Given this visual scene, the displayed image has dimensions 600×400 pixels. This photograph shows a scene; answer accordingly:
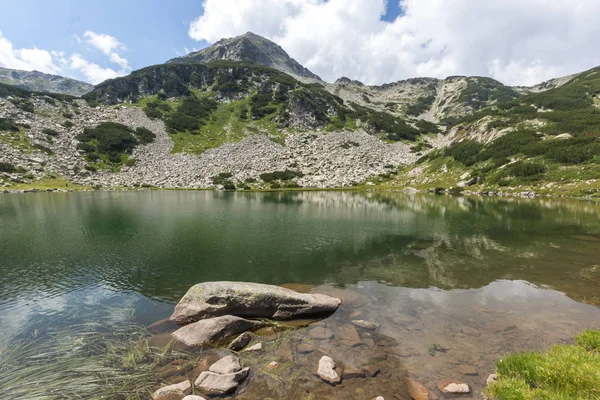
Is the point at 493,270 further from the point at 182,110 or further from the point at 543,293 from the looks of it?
the point at 182,110

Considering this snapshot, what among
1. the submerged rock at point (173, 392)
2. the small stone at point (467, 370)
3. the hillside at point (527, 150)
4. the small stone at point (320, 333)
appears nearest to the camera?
the submerged rock at point (173, 392)

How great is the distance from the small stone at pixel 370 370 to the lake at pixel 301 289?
0.19 meters

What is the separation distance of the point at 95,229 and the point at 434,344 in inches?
1579

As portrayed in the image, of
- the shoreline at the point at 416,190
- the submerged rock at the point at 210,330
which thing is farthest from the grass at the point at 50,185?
the submerged rock at the point at 210,330

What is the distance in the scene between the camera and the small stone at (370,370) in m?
10.6

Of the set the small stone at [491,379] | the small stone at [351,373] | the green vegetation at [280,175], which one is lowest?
the small stone at [351,373]

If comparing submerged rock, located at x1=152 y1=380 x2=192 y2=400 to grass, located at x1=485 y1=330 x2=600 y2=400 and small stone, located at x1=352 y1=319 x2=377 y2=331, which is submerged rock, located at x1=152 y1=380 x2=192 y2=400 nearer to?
small stone, located at x1=352 y1=319 x2=377 y2=331

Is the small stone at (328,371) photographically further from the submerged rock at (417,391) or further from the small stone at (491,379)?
the small stone at (491,379)

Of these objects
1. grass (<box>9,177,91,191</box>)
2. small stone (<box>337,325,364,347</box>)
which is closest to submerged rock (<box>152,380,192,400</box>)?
small stone (<box>337,325,364,347</box>)

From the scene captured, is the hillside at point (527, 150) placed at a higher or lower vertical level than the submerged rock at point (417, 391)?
higher

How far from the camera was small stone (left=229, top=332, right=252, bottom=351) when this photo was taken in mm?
12656

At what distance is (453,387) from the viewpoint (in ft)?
31.0

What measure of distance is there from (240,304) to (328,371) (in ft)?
21.1

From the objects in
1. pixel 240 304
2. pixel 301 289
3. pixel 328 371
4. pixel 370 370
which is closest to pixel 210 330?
pixel 240 304
